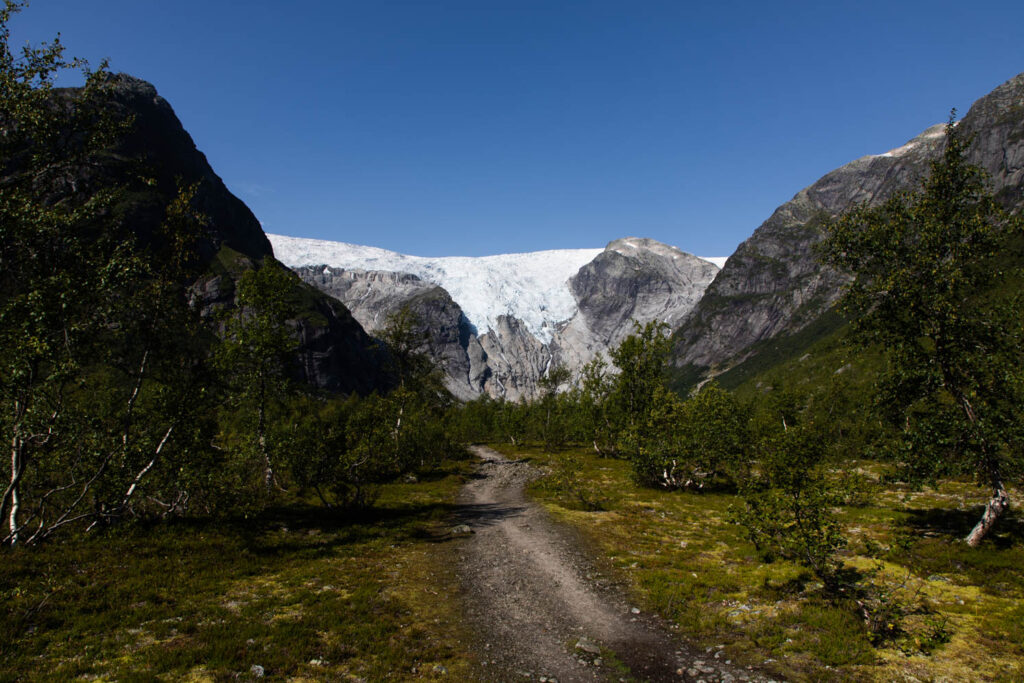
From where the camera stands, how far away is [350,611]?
1395 centimetres

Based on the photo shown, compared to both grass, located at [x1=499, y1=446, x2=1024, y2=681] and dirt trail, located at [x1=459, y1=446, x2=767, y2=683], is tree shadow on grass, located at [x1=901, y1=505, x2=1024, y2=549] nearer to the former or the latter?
grass, located at [x1=499, y1=446, x2=1024, y2=681]

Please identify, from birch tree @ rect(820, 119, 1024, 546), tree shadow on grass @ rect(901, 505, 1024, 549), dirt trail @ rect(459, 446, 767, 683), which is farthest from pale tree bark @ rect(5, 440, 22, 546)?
tree shadow on grass @ rect(901, 505, 1024, 549)

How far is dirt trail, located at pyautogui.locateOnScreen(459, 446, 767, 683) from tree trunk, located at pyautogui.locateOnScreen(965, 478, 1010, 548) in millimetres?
14016

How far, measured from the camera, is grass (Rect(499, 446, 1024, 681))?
Answer: 418 inches

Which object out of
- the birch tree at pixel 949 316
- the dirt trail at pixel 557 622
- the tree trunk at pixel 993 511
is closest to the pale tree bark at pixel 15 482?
the dirt trail at pixel 557 622

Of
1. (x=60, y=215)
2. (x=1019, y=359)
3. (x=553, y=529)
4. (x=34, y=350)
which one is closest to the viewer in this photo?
(x=34, y=350)

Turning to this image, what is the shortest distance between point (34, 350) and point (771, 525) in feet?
78.7

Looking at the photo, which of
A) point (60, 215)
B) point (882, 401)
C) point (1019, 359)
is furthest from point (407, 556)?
point (1019, 359)

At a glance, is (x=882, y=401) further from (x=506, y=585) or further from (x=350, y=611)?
(x=350, y=611)

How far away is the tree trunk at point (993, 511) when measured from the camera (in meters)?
16.9

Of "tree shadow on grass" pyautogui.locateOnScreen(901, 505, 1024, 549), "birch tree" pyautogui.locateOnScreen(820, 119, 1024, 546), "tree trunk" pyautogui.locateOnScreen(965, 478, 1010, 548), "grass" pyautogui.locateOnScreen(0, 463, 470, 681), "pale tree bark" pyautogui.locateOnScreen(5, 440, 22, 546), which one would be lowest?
"grass" pyautogui.locateOnScreen(0, 463, 470, 681)

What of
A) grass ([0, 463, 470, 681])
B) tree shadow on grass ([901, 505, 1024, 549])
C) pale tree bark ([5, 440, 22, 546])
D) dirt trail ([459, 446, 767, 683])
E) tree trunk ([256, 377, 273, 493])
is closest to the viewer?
grass ([0, 463, 470, 681])

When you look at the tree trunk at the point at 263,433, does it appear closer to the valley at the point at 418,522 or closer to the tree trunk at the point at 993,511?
the valley at the point at 418,522

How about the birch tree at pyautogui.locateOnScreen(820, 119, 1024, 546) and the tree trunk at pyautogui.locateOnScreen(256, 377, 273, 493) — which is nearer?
the birch tree at pyautogui.locateOnScreen(820, 119, 1024, 546)
